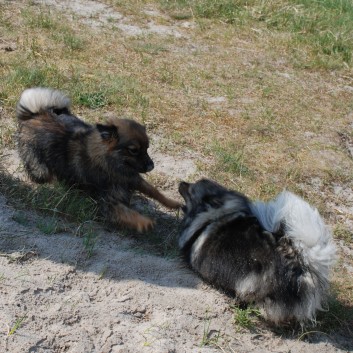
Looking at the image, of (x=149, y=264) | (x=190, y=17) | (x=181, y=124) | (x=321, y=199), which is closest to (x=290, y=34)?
(x=190, y=17)

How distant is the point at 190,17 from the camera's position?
982cm

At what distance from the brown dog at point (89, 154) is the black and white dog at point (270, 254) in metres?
0.73

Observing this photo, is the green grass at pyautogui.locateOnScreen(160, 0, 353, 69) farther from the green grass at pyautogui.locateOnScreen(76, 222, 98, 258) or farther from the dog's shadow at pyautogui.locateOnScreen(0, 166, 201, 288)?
the green grass at pyautogui.locateOnScreen(76, 222, 98, 258)

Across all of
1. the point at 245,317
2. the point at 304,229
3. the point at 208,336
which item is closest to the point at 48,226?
the point at 208,336

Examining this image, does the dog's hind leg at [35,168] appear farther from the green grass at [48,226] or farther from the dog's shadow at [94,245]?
the green grass at [48,226]

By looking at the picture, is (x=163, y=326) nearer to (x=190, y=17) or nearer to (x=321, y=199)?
(x=321, y=199)

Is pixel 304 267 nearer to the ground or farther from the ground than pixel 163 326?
farther from the ground

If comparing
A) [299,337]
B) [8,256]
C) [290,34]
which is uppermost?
[290,34]

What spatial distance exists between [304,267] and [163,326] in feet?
3.55

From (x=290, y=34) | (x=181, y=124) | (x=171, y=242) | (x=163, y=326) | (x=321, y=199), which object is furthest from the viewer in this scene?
(x=290, y=34)

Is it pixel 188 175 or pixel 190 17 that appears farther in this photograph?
pixel 190 17

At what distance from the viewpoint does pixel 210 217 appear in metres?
4.85

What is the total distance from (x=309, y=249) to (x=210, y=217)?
2.80ft

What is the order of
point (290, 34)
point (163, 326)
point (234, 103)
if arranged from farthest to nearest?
point (290, 34), point (234, 103), point (163, 326)
